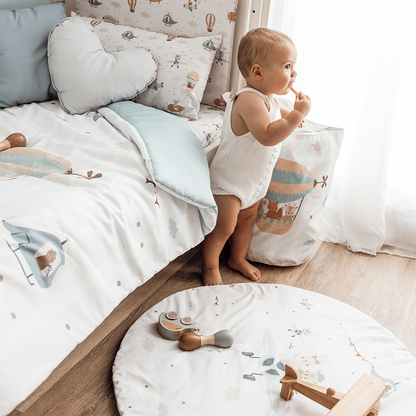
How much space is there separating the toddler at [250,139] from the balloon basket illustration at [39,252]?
0.64 m

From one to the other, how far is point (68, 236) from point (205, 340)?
19.4 inches

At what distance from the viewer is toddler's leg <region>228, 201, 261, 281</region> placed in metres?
1.47

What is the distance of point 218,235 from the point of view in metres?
1.40

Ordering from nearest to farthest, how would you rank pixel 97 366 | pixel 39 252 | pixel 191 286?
pixel 39 252 → pixel 97 366 → pixel 191 286

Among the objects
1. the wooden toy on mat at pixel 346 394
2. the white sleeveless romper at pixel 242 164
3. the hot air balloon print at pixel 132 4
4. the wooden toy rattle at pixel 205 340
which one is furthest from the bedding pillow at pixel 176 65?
the wooden toy on mat at pixel 346 394

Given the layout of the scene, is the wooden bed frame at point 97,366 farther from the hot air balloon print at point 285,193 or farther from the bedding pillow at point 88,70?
the bedding pillow at point 88,70

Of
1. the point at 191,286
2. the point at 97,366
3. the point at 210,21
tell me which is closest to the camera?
the point at 97,366

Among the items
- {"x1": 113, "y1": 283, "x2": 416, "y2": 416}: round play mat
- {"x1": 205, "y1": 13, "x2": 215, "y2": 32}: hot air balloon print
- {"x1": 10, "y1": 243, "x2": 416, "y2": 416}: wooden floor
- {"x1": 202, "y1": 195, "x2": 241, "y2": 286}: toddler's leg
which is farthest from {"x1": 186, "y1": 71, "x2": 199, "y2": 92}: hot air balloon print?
{"x1": 113, "y1": 283, "x2": 416, "y2": 416}: round play mat

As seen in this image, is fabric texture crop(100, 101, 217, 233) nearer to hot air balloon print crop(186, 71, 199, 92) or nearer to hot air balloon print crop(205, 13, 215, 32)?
hot air balloon print crop(186, 71, 199, 92)

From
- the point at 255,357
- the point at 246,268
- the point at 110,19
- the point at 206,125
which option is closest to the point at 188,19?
the point at 110,19

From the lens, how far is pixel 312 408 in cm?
98

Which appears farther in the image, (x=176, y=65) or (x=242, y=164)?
(x=176, y=65)

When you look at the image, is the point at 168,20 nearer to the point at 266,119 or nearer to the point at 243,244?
the point at 266,119

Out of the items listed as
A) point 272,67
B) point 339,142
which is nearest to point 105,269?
point 272,67
